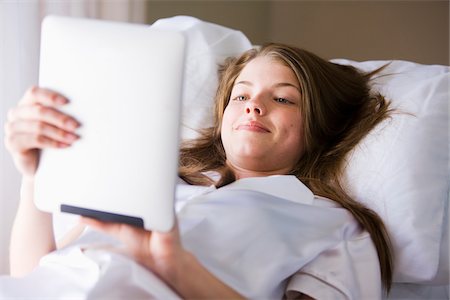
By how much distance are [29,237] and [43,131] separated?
0.90 ft

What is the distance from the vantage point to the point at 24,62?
1317 mm

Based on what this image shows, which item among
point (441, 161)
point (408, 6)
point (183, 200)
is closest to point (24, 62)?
point (183, 200)

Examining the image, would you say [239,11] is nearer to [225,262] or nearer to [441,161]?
[441,161]

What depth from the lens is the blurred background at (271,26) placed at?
4.24 feet

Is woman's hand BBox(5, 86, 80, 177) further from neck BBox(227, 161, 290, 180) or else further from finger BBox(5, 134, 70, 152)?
neck BBox(227, 161, 290, 180)

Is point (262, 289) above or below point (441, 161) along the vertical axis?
below

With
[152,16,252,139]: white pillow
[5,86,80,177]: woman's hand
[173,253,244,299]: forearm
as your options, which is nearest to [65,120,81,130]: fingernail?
[5,86,80,177]: woman's hand

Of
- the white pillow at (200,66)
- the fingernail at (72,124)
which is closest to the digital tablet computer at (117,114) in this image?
the fingernail at (72,124)

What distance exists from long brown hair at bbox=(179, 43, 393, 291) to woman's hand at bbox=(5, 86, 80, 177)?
41 cm

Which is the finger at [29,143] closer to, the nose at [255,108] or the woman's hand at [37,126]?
the woman's hand at [37,126]

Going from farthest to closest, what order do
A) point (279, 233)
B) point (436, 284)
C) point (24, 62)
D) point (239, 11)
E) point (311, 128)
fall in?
point (239, 11)
point (24, 62)
point (311, 128)
point (436, 284)
point (279, 233)

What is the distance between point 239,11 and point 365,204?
1.25 m

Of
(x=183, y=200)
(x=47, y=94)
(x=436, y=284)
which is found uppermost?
(x=47, y=94)

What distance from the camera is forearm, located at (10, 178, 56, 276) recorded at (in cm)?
87
